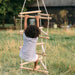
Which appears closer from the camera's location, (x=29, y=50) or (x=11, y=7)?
(x=29, y=50)

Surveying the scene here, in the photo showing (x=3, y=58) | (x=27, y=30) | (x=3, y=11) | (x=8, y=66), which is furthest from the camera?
(x=3, y=11)

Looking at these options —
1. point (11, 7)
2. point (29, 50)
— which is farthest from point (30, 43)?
point (11, 7)

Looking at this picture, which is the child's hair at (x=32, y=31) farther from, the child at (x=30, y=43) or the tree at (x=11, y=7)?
the tree at (x=11, y=7)

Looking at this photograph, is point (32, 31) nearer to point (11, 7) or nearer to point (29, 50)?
point (29, 50)

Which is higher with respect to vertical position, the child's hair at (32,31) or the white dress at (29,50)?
the child's hair at (32,31)

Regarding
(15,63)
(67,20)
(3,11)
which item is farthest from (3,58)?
(67,20)

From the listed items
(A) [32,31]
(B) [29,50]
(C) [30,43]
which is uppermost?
(A) [32,31]

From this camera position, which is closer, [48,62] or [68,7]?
[48,62]

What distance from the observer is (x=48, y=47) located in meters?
9.50

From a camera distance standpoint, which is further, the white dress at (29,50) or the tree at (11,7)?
the tree at (11,7)

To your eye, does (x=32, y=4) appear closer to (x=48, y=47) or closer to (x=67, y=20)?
(x=67, y=20)

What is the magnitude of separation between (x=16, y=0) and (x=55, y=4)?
13.7ft

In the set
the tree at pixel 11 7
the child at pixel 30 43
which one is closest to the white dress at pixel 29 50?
the child at pixel 30 43

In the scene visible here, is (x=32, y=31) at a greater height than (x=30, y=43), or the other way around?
(x=32, y=31)
